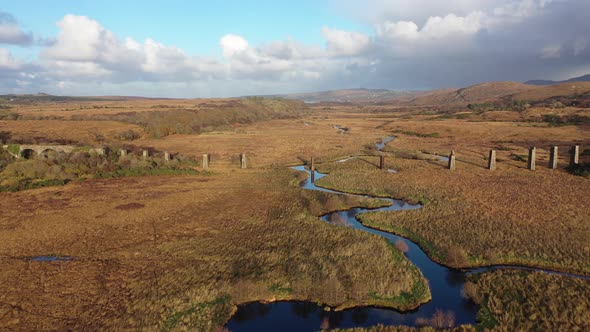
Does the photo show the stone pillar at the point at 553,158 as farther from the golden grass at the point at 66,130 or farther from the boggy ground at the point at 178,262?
the golden grass at the point at 66,130

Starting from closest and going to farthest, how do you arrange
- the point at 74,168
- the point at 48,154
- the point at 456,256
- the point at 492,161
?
the point at 456,256 < the point at 492,161 < the point at 74,168 < the point at 48,154

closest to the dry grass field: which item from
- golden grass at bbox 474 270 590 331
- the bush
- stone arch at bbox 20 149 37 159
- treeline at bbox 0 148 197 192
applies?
golden grass at bbox 474 270 590 331

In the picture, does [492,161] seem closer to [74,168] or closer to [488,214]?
[488,214]

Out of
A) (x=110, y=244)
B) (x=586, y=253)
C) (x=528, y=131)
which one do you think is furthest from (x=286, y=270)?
(x=528, y=131)

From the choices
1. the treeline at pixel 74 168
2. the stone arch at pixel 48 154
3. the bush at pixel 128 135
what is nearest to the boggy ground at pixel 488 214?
the treeline at pixel 74 168

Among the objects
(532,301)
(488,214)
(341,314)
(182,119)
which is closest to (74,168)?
(341,314)

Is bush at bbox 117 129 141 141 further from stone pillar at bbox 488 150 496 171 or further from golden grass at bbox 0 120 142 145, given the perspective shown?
stone pillar at bbox 488 150 496 171
